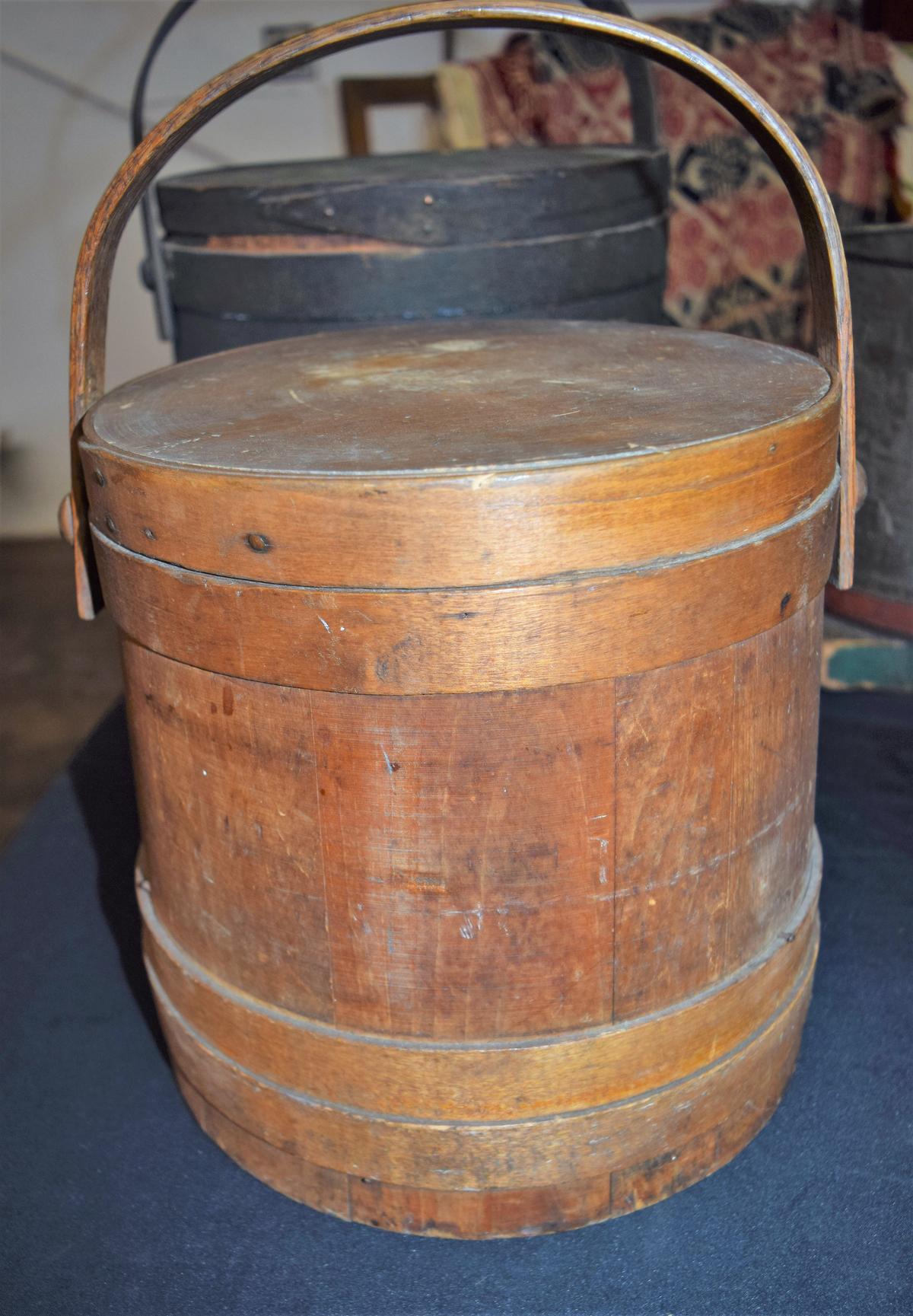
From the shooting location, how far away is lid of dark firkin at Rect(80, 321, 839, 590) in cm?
99

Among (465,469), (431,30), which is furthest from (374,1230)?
(431,30)

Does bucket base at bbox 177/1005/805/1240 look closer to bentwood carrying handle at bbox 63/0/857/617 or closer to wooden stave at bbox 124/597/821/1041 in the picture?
wooden stave at bbox 124/597/821/1041

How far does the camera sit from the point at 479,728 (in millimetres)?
1052

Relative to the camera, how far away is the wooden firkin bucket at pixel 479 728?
102 centimetres

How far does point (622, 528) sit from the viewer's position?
3.32 ft

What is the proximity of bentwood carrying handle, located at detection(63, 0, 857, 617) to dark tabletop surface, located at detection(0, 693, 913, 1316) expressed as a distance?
576 mm

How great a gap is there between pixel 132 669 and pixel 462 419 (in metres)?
0.40

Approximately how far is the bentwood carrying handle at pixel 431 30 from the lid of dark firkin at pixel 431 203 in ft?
1.63

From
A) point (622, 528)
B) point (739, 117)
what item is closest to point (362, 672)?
point (622, 528)

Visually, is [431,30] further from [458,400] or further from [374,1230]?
[374,1230]

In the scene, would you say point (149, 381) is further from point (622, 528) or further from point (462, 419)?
point (622, 528)

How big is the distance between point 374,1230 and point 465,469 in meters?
0.78

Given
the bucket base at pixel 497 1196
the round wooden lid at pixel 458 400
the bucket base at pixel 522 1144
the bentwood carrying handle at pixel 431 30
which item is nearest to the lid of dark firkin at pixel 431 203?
the round wooden lid at pixel 458 400

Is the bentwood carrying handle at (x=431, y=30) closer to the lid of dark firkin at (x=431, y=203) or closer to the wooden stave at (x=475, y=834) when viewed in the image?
the wooden stave at (x=475, y=834)
